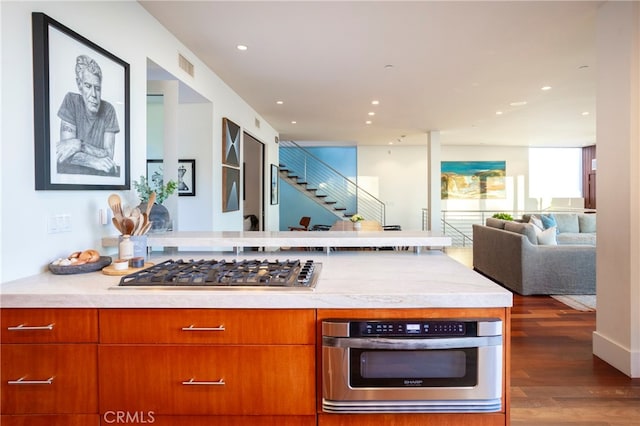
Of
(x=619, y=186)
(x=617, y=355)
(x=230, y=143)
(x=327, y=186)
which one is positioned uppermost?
(x=230, y=143)

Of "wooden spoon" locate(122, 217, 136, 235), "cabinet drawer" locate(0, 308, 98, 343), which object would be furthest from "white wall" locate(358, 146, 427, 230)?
Result: "cabinet drawer" locate(0, 308, 98, 343)

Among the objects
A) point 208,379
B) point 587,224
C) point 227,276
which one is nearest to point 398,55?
point 227,276

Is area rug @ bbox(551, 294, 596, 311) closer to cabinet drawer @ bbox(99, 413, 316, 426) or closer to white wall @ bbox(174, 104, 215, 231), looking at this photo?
cabinet drawer @ bbox(99, 413, 316, 426)

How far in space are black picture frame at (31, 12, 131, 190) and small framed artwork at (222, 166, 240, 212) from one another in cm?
234

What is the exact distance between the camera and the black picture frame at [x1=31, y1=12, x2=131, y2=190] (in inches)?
73.6

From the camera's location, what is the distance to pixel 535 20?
10.6ft

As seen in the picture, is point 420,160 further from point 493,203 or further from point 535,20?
point 535,20

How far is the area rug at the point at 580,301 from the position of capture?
448 cm

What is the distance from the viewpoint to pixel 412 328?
4.59 ft

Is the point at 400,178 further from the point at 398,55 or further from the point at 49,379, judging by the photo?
the point at 49,379

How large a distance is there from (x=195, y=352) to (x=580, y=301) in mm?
4918

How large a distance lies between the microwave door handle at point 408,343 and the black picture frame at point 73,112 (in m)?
1.62

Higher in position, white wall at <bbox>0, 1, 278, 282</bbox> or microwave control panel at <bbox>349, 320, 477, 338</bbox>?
white wall at <bbox>0, 1, 278, 282</bbox>

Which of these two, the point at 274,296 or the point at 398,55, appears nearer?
the point at 274,296
